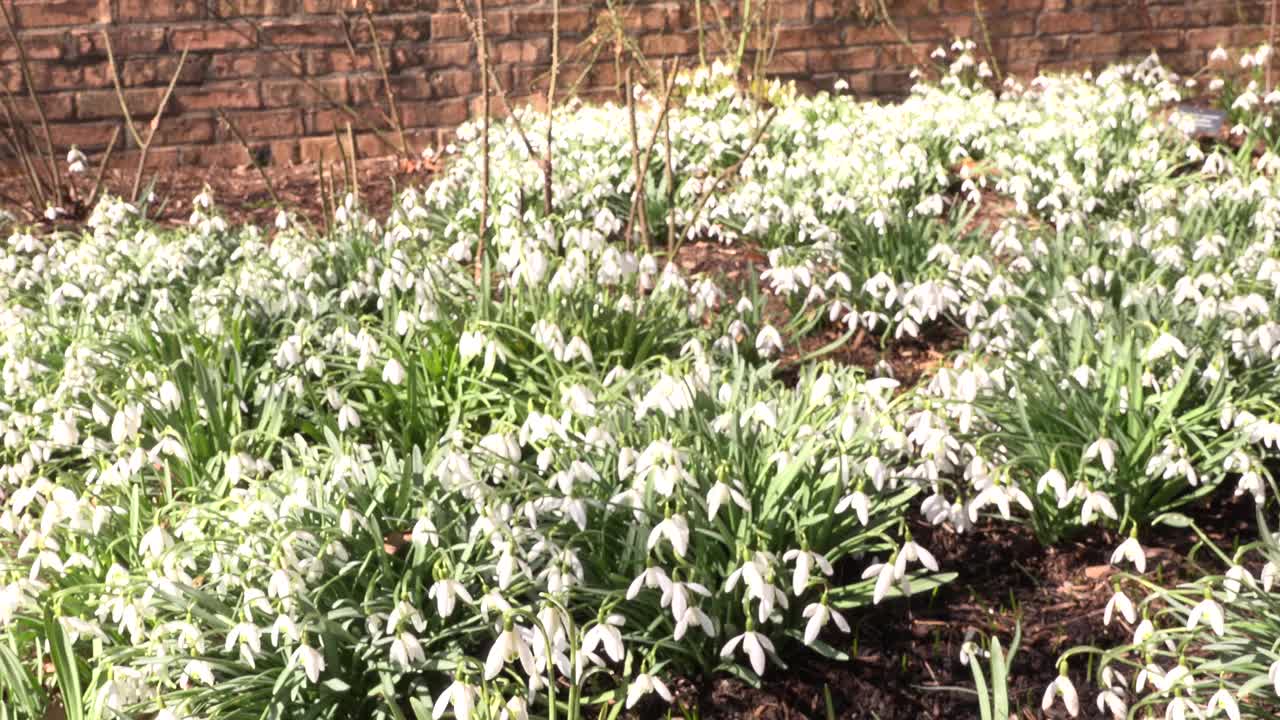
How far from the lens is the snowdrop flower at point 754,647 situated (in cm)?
221

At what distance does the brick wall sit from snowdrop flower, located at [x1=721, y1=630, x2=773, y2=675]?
456cm

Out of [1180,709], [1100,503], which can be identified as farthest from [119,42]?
[1180,709]

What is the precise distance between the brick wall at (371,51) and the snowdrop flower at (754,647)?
4.56 meters

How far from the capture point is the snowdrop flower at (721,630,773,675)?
7.23 feet

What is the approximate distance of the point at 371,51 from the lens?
22.4 feet

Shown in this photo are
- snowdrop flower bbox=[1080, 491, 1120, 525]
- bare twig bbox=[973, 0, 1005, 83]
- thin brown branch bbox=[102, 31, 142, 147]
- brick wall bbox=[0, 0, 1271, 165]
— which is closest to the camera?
snowdrop flower bbox=[1080, 491, 1120, 525]

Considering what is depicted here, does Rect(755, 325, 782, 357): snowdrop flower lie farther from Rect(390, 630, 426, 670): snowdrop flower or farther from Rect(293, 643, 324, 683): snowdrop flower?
Rect(293, 643, 324, 683): snowdrop flower

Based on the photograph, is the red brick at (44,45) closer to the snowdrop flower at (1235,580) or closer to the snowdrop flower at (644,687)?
the snowdrop flower at (644,687)

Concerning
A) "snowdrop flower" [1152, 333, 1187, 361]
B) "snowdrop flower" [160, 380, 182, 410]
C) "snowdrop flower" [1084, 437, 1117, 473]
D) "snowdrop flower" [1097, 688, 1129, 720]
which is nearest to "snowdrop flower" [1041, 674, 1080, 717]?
"snowdrop flower" [1097, 688, 1129, 720]

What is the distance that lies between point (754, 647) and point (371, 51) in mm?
5353

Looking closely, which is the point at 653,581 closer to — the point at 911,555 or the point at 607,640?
the point at 607,640

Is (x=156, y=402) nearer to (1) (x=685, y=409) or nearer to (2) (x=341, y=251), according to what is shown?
(2) (x=341, y=251)

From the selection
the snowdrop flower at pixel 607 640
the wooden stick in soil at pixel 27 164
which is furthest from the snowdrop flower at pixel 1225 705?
the wooden stick in soil at pixel 27 164

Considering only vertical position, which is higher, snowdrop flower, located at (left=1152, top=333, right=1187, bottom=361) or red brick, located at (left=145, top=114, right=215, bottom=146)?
red brick, located at (left=145, top=114, right=215, bottom=146)
